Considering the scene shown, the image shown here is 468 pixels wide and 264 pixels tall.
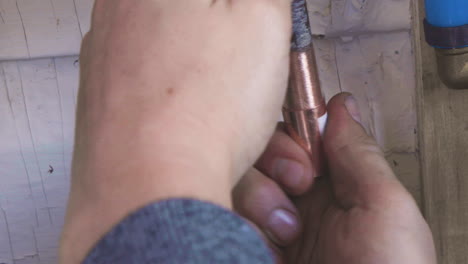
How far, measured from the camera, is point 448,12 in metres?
0.49

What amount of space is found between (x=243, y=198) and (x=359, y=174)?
0.12m

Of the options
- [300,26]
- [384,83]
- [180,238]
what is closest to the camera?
[180,238]

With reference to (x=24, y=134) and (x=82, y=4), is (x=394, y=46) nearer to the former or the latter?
(x=82, y=4)

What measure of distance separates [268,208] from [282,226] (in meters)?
0.03

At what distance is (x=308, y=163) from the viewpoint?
0.52 m

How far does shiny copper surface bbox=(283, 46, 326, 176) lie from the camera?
0.46 meters

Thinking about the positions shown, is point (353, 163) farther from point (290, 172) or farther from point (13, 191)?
point (13, 191)

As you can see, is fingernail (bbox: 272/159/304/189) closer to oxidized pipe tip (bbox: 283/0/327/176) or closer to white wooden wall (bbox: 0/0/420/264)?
oxidized pipe tip (bbox: 283/0/327/176)

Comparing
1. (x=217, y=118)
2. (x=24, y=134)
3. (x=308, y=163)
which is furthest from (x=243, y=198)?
(x=24, y=134)

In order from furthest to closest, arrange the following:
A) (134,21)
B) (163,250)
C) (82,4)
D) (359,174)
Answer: (82,4) → (359,174) → (134,21) → (163,250)

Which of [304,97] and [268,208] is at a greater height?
[304,97]

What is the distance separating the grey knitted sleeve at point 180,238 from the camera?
0.90 ft

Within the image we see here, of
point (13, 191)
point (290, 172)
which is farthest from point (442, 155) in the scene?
point (13, 191)

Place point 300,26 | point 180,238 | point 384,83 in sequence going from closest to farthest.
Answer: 1. point 180,238
2. point 300,26
3. point 384,83
